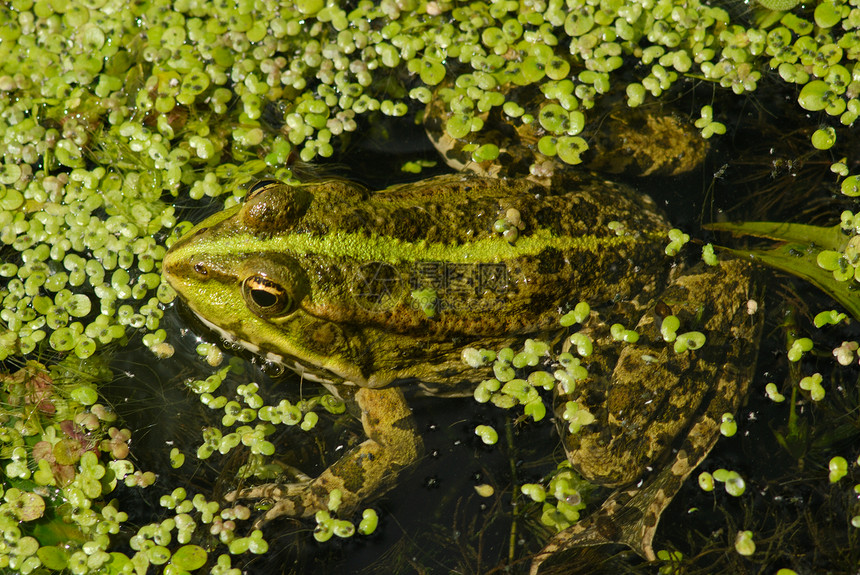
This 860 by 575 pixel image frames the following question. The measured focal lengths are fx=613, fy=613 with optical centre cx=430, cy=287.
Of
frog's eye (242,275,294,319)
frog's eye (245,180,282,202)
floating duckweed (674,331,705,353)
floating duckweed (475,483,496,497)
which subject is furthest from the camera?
floating duckweed (475,483,496,497)

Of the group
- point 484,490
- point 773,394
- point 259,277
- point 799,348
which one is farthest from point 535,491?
point 259,277

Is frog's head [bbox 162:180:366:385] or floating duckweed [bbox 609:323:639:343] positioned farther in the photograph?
floating duckweed [bbox 609:323:639:343]

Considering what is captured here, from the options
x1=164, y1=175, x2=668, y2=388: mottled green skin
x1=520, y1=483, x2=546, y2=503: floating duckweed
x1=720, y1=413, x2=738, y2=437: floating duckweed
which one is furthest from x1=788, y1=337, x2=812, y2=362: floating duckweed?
x1=520, y1=483, x2=546, y2=503: floating duckweed

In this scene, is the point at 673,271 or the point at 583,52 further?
the point at 583,52

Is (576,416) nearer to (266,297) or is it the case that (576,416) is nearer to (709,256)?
A: (709,256)

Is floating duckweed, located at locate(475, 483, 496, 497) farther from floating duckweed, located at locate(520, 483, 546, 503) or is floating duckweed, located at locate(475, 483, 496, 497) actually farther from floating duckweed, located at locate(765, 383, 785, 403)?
floating duckweed, located at locate(765, 383, 785, 403)

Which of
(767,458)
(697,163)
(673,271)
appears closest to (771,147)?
(697,163)

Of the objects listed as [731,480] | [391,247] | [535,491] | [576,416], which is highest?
[391,247]

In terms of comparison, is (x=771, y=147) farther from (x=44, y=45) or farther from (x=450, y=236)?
(x=44, y=45)
